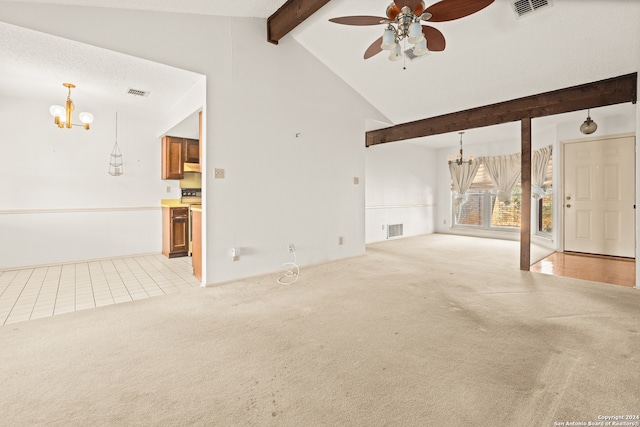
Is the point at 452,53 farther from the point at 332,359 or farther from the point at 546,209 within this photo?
the point at 546,209

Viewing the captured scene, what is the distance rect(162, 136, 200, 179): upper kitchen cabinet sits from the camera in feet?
17.7

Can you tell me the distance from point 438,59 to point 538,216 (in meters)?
4.65

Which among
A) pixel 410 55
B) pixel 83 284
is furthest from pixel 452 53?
pixel 83 284

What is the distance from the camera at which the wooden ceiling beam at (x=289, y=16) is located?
10.7 ft

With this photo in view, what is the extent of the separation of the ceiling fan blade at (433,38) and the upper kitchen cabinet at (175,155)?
4.47 m

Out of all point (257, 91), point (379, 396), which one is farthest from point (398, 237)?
point (379, 396)

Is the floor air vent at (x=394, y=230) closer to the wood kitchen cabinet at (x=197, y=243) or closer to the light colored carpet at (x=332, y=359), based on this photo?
the light colored carpet at (x=332, y=359)

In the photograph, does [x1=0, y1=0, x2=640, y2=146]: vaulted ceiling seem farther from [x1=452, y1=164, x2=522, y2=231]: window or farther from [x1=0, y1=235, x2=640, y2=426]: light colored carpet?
[x1=452, y1=164, x2=522, y2=231]: window

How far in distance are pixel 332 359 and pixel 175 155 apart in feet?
16.0

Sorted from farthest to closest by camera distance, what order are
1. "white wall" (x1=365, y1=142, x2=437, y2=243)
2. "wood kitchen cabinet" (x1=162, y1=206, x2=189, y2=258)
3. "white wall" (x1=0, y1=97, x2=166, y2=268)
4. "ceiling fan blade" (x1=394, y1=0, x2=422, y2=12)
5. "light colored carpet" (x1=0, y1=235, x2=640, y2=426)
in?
"white wall" (x1=365, y1=142, x2=437, y2=243), "wood kitchen cabinet" (x1=162, y1=206, x2=189, y2=258), "white wall" (x1=0, y1=97, x2=166, y2=268), "ceiling fan blade" (x1=394, y1=0, x2=422, y2=12), "light colored carpet" (x1=0, y1=235, x2=640, y2=426)

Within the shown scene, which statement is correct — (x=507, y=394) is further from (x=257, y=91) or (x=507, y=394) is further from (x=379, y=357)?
(x=257, y=91)

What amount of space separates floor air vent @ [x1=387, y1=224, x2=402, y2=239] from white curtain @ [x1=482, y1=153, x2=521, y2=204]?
2.61 m

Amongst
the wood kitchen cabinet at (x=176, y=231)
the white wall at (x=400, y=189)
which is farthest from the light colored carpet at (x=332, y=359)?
the white wall at (x=400, y=189)

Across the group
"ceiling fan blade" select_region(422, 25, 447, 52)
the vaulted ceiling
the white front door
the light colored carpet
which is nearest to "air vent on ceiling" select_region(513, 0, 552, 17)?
the vaulted ceiling
